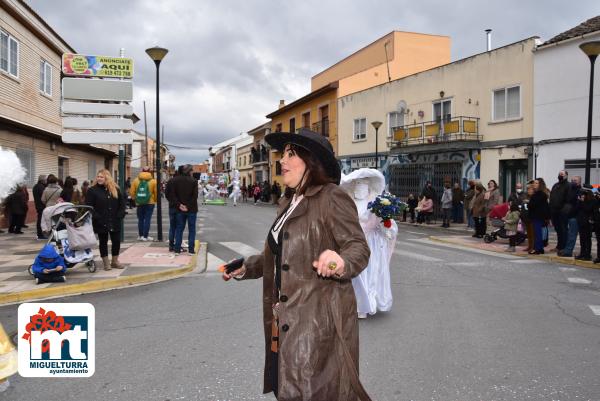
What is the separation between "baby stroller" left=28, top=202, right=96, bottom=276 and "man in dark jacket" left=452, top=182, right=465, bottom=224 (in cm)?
1433

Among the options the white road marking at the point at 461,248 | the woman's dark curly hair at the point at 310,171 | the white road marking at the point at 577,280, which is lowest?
the white road marking at the point at 577,280

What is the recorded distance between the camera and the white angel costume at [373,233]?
559 cm

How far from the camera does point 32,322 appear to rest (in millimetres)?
3346

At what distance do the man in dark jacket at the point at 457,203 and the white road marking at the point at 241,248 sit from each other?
31.8ft

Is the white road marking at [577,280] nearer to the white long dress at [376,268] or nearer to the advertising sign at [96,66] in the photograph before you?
the white long dress at [376,268]

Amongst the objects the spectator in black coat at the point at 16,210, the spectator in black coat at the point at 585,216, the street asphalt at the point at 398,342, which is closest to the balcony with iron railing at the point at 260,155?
the spectator in black coat at the point at 16,210

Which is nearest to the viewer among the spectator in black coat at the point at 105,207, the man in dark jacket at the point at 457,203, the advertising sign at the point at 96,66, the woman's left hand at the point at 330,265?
the woman's left hand at the point at 330,265

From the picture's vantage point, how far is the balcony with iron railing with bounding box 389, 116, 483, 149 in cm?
1956

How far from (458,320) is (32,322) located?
4277 mm

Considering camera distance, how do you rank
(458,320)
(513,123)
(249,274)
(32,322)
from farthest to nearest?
(513,123)
(458,320)
(32,322)
(249,274)

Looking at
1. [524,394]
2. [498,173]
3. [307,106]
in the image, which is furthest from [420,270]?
[307,106]

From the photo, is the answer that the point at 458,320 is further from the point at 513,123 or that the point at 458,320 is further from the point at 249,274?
the point at 513,123

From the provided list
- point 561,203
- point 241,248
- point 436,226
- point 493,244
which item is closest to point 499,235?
point 493,244

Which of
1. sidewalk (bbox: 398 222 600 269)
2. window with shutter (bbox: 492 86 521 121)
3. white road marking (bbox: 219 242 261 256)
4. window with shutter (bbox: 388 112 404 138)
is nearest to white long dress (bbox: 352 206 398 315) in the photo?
white road marking (bbox: 219 242 261 256)
